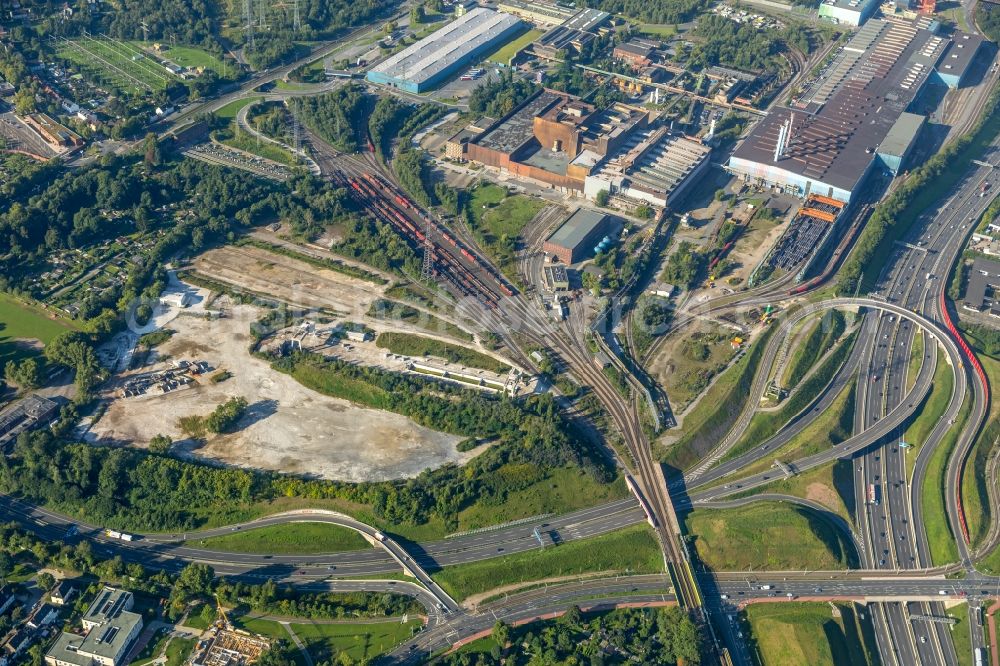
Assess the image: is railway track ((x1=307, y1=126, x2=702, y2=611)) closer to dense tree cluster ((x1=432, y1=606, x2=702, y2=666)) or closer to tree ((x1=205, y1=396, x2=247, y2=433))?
dense tree cluster ((x1=432, y1=606, x2=702, y2=666))

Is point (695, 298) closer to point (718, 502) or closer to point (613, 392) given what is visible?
point (613, 392)

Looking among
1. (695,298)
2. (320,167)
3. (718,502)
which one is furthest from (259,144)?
(718,502)

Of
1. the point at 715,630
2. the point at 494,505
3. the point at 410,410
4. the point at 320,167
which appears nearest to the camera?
the point at 715,630

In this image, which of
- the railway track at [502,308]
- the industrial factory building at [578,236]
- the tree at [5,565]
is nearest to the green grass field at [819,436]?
the railway track at [502,308]

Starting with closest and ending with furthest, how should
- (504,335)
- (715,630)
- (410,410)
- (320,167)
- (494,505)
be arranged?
(715,630), (494,505), (410,410), (504,335), (320,167)

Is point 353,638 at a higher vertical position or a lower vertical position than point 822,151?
lower

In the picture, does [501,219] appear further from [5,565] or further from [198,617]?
[5,565]

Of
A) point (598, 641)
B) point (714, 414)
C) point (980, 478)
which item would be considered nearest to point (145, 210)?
point (714, 414)
